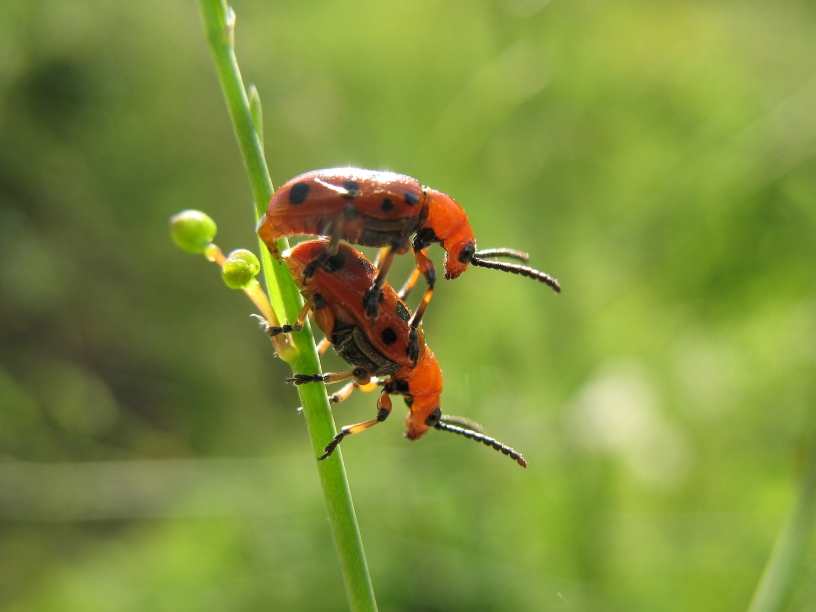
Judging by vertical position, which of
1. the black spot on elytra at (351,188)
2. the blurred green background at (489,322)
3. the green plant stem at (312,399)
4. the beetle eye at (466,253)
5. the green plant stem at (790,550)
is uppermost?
the blurred green background at (489,322)

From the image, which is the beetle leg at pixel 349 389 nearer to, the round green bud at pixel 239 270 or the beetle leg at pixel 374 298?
the beetle leg at pixel 374 298

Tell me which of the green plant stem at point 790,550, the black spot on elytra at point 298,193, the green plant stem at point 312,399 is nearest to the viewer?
the green plant stem at point 312,399

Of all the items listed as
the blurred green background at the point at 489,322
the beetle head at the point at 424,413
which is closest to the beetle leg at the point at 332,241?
the beetle head at the point at 424,413

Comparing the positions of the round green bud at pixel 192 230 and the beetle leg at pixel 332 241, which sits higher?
the beetle leg at pixel 332 241

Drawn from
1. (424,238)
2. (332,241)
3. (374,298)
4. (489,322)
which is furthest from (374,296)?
(489,322)

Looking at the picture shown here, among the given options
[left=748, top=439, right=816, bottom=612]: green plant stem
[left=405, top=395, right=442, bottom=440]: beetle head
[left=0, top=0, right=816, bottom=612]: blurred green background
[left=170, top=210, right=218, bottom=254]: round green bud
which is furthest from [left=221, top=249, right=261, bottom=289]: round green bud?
[left=0, top=0, right=816, bottom=612]: blurred green background

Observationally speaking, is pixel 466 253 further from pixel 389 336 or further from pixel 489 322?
pixel 489 322

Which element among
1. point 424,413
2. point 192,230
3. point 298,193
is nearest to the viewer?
point 192,230
